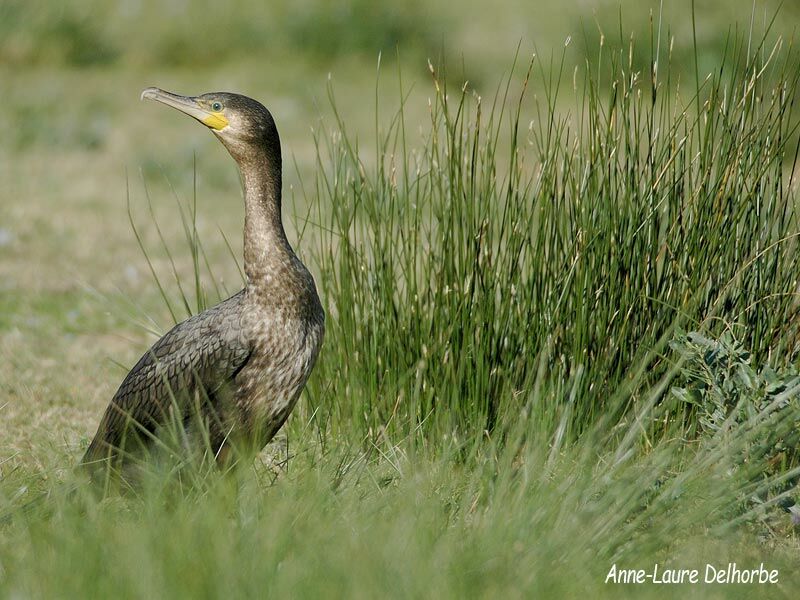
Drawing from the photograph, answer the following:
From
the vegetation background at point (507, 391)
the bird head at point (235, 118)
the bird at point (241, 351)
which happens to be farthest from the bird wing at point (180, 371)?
the bird head at point (235, 118)

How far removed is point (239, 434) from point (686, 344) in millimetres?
1207

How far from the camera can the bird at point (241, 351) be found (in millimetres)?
3252

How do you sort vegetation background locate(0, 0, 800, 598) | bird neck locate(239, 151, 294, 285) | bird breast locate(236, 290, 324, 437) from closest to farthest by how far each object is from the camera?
vegetation background locate(0, 0, 800, 598)
bird breast locate(236, 290, 324, 437)
bird neck locate(239, 151, 294, 285)

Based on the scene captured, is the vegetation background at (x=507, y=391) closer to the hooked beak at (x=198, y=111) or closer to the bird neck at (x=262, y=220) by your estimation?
the bird neck at (x=262, y=220)

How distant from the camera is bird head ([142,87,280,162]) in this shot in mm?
3430

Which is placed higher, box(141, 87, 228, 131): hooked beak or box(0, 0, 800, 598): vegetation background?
box(141, 87, 228, 131): hooked beak

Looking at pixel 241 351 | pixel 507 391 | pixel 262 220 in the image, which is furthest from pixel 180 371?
pixel 507 391

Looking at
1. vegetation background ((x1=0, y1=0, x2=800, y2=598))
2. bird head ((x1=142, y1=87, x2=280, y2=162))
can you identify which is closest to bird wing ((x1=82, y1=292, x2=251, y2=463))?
vegetation background ((x1=0, y1=0, x2=800, y2=598))

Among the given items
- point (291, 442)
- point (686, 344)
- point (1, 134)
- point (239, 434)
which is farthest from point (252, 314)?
point (1, 134)

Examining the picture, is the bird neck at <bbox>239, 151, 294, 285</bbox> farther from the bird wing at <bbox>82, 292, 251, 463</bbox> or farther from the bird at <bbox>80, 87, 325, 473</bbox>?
the bird wing at <bbox>82, 292, 251, 463</bbox>

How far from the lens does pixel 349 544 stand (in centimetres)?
257

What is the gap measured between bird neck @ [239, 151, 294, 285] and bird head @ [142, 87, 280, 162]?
4 cm

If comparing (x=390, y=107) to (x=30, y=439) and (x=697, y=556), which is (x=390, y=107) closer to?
(x=30, y=439)

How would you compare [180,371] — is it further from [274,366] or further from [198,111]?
[198,111]
